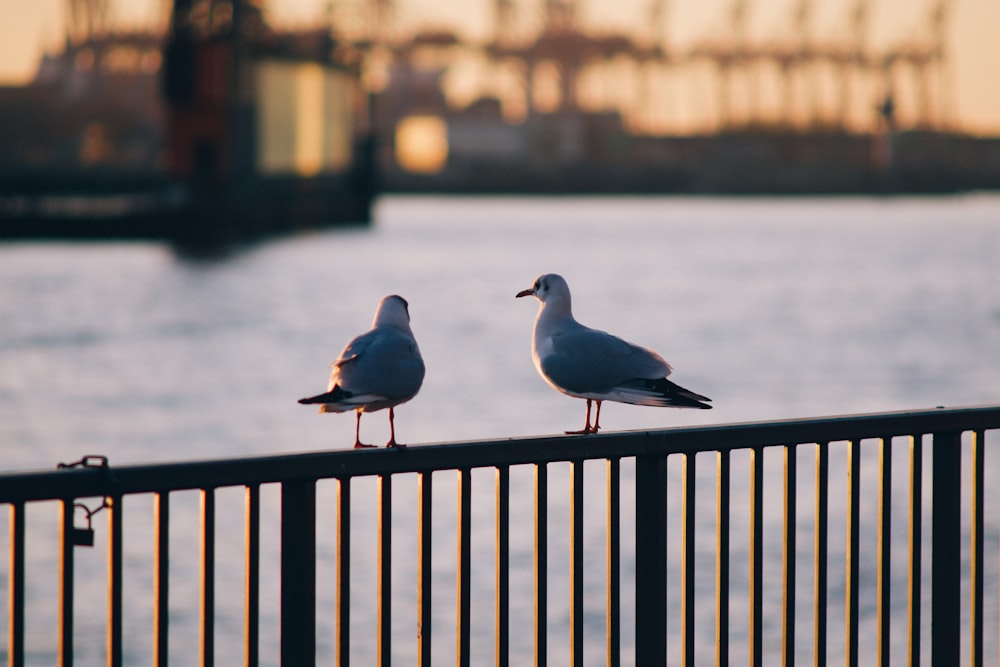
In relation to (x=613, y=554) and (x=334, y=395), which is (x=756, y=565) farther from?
(x=334, y=395)

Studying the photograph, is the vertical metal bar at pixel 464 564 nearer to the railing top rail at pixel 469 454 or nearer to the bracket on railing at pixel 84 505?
the railing top rail at pixel 469 454

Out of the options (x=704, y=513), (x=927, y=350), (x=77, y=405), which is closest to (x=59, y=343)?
(x=77, y=405)

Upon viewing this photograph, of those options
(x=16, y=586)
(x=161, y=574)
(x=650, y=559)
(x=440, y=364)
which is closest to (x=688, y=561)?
(x=650, y=559)

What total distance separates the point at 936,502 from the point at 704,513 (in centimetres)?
972

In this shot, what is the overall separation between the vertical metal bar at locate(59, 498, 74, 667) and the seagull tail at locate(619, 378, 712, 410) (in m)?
1.23

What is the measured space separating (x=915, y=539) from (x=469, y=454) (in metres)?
1.09

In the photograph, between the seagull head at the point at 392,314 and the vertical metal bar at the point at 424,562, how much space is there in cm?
60

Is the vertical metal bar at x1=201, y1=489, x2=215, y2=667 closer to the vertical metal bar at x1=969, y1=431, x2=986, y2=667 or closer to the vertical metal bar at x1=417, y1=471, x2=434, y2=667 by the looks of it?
the vertical metal bar at x1=417, y1=471, x2=434, y2=667

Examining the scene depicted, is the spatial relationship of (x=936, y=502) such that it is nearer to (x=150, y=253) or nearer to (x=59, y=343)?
(x=59, y=343)

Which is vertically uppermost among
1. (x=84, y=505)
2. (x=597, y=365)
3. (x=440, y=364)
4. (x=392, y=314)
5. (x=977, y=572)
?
(x=392, y=314)

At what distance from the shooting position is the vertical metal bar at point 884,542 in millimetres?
3029

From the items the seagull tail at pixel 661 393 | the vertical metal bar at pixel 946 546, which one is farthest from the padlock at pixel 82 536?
the vertical metal bar at pixel 946 546

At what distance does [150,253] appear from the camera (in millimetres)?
58250

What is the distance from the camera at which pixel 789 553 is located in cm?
298
